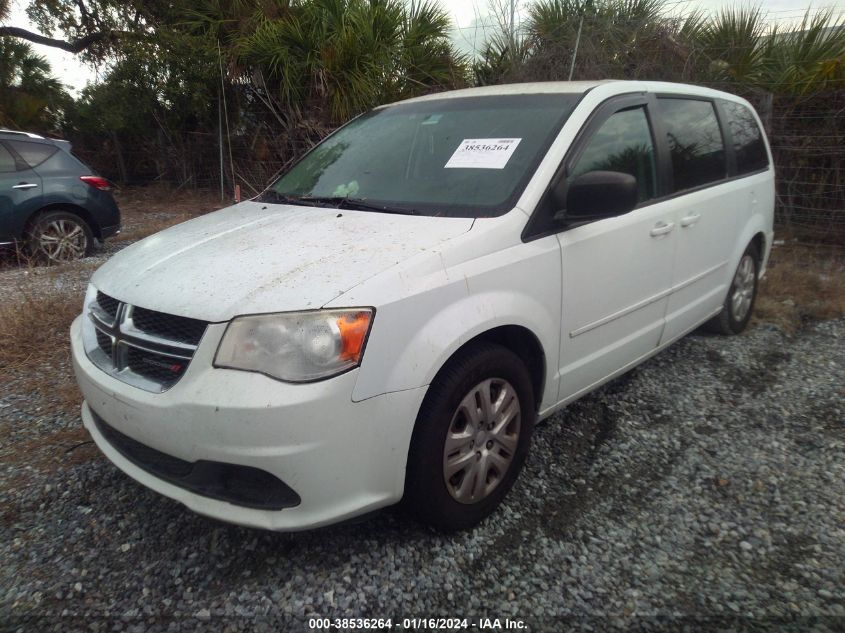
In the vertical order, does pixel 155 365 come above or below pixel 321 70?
below

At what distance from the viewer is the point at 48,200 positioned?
265 inches

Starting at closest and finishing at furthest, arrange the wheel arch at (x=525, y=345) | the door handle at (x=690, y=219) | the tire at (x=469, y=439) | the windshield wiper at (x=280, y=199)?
1. the tire at (x=469, y=439)
2. the wheel arch at (x=525, y=345)
3. the windshield wiper at (x=280, y=199)
4. the door handle at (x=690, y=219)

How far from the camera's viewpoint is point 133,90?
10961 millimetres

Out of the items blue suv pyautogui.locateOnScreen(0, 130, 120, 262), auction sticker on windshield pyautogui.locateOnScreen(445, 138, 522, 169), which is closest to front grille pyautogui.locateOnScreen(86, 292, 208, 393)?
auction sticker on windshield pyautogui.locateOnScreen(445, 138, 522, 169)

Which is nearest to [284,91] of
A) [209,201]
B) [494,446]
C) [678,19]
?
[209,201]

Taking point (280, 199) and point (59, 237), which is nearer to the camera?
point (280, 199)

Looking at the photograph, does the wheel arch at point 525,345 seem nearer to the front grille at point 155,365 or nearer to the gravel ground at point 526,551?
the gravel ground at point 526,551

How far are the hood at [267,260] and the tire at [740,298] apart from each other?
2729 mm

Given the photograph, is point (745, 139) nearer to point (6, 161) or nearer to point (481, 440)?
point (481, 440)

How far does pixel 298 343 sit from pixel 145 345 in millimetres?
603

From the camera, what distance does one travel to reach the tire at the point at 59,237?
6664 mm

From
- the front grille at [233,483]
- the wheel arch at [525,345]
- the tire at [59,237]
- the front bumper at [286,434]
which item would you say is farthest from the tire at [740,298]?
the tire at [59,237]

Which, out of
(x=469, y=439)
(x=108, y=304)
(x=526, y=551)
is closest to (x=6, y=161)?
(x=108, y=304)

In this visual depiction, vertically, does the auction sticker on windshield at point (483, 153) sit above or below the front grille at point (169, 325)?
above
